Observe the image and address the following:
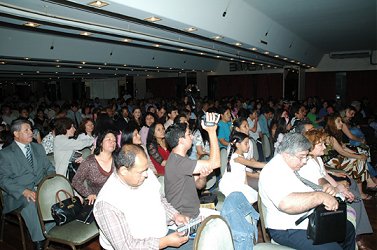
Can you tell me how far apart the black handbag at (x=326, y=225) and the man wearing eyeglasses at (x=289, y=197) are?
0.15 feet

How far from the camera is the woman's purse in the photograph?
88.9 inches

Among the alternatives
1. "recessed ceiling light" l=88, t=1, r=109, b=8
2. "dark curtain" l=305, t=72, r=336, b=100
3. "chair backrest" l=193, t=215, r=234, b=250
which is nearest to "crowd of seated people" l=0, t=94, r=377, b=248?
"chair backrest" l=193, t=215, r=234, b=250

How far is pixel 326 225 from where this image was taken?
228 centimetres

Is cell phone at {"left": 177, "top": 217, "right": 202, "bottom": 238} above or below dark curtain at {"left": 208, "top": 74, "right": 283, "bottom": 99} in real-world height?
below

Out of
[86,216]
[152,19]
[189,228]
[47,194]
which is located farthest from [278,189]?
[152,19]

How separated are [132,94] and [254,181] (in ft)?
52.8

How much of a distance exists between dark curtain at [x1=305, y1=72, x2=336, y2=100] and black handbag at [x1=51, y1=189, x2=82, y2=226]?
13280 millimetres

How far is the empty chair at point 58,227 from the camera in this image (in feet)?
8.74

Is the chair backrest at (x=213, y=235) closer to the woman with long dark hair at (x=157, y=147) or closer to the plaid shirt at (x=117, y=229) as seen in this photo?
the plaid shirt at (x=117, y=229)

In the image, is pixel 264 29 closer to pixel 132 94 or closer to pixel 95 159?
pixel 95 159

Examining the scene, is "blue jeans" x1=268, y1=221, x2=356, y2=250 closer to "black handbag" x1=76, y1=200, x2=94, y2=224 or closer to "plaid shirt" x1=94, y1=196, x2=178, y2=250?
"plaid shirt" x1=94, y1=196, x2=178, y2=250

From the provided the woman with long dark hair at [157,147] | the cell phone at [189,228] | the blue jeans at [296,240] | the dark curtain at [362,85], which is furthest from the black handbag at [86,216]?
the dark curtain at [362,85]

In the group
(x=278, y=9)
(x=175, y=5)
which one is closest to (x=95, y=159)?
(x=175, y=5)

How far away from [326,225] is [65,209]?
222cm
